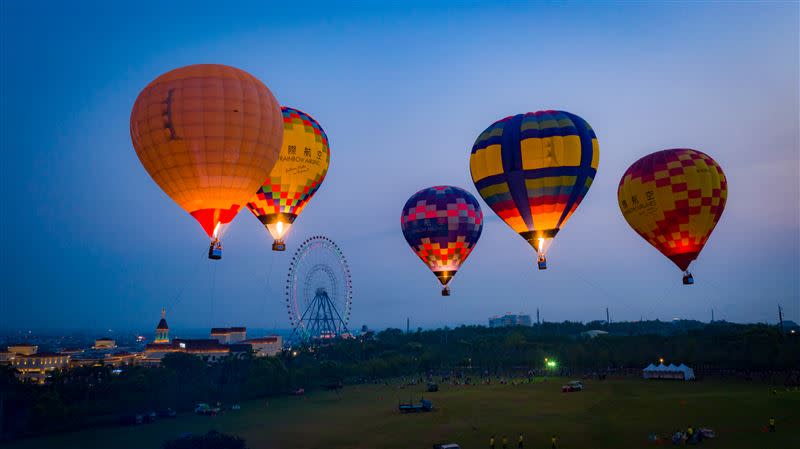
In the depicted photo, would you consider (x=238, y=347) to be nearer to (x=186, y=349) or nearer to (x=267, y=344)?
(x=186, y=349)

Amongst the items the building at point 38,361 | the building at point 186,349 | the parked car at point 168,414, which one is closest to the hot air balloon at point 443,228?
the parked car at point 168,414

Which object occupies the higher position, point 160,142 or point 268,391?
point 160,142

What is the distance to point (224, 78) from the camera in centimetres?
1847

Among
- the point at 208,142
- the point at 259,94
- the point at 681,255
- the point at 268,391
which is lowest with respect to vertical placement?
the point at 268,391

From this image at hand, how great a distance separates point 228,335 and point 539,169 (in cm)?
7881

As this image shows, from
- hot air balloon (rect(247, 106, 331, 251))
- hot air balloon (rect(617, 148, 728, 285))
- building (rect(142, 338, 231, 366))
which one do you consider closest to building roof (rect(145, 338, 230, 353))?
building (rect(142, 338, 231, 366))

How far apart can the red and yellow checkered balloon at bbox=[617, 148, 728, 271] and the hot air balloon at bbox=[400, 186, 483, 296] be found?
911 cm

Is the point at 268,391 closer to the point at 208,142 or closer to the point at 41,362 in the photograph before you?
the point at 208,142

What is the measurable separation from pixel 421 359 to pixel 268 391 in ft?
78.3

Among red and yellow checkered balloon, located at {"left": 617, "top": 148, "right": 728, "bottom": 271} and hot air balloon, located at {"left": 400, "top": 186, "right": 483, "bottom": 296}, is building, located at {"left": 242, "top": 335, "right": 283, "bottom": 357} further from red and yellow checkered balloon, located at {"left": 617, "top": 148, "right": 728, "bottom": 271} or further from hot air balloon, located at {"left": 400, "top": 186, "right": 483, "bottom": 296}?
red and yellow checkered balloon, located at {"left": 617, "top": 148, "right": 728, "bottom": 271}

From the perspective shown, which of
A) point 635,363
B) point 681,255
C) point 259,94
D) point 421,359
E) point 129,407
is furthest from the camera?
point 421,359

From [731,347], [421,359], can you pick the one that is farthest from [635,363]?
[421,359]

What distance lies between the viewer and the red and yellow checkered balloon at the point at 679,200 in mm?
27078

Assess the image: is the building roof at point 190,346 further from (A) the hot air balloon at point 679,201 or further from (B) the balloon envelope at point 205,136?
(B) the balloon envelope at point 205,136
